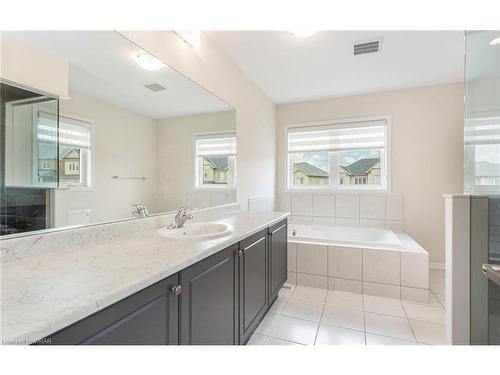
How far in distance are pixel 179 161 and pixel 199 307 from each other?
3.80 feet

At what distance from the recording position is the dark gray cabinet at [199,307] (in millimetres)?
634

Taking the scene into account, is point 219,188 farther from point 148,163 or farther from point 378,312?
point 378,312

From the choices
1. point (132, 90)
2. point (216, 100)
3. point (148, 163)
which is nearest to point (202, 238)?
point (148, 163)

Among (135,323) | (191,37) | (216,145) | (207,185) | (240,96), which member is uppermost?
(191,37)

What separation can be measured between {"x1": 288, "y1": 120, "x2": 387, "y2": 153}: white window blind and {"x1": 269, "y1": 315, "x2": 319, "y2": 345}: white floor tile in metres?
2.59

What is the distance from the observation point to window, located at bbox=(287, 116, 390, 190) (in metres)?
3.39

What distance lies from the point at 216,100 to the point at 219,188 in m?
0.85

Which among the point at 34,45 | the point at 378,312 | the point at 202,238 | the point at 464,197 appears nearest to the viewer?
the point at 34,45

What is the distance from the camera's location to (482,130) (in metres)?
1.37

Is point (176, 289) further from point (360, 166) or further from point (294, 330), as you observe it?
point (360, 166)

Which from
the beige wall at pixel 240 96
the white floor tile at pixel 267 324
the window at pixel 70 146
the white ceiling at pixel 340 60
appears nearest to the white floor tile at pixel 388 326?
the white floor tile at pixel 267 324

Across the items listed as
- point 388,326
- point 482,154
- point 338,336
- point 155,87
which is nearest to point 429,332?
point 388,326

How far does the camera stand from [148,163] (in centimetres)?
156

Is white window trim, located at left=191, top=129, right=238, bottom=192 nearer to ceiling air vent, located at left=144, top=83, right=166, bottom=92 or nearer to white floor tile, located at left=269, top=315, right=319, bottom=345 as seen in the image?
ceiling air vent, located at left=144, top=83, right=166, bottom=92
